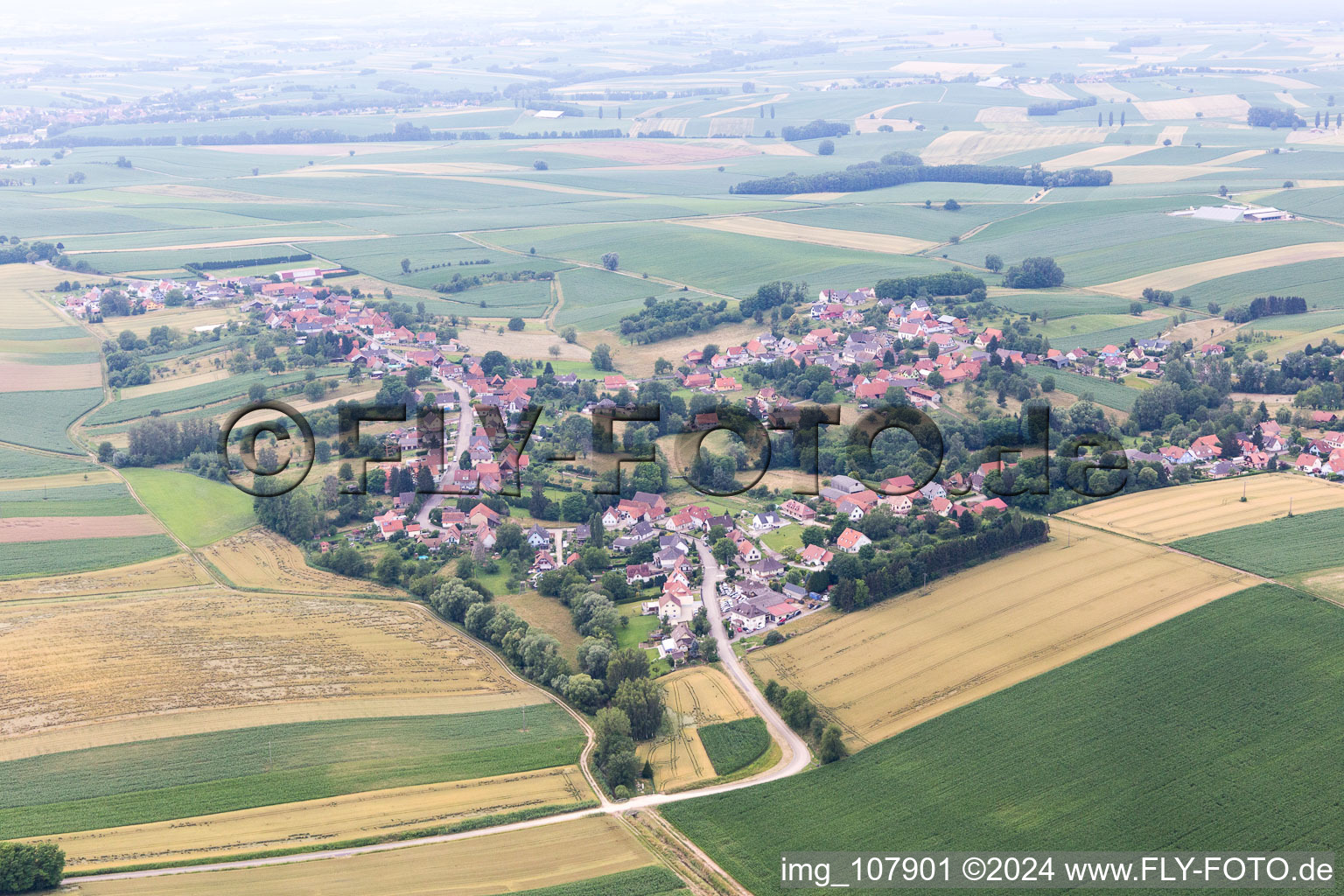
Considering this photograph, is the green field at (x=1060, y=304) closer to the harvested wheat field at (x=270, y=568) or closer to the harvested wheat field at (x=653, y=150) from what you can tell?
the harvested wheat field at (x=270, y=568)

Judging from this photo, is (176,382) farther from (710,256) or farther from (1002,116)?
(1002,116)

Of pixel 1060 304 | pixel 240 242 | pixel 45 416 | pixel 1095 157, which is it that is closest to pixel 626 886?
pixel 45 416

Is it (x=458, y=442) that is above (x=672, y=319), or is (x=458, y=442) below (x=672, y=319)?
below

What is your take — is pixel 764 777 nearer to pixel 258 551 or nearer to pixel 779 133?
pixel 258 551

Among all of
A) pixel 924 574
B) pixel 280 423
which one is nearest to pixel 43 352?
pixel 280 423

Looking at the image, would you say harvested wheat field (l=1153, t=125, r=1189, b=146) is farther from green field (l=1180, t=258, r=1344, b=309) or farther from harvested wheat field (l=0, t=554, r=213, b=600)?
harvested wheat field (l=0, t=554, r=213, b=600)

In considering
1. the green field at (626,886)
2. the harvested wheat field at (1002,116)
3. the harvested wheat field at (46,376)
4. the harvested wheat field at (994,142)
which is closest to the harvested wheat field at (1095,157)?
the harvested wheat field at (994,142)

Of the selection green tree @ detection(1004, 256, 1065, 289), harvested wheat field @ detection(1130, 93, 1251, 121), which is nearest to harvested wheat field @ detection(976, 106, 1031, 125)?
harvested wheat field @ detection(1130, 93, 1251, 121)
